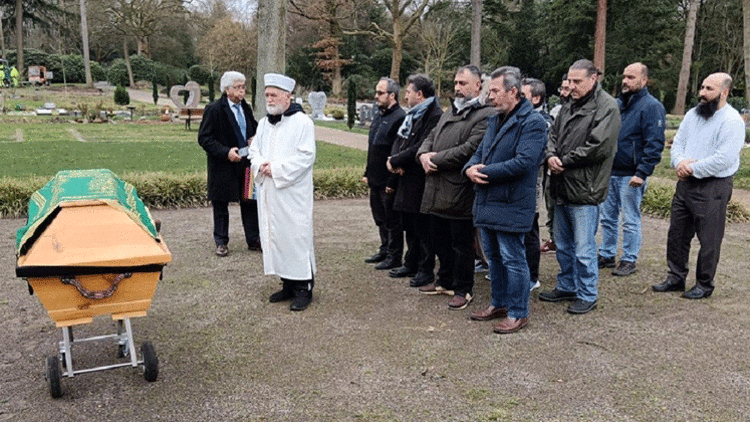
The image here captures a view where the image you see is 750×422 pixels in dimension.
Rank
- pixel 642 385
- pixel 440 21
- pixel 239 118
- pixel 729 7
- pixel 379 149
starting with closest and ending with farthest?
pixel 642 385
pixel 379 149
pixel 239 118
pixel 729 7
pixel 440 21

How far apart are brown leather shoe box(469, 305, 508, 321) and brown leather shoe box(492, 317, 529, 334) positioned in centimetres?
19

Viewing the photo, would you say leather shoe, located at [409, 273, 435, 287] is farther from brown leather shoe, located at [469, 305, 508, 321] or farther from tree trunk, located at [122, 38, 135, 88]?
tree trunk, located at [122, 38, 135, 88]

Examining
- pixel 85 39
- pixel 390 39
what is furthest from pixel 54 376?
pixel 85 39

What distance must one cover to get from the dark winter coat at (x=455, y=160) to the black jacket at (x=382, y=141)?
0.93 metres

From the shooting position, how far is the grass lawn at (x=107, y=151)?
12594 millimetres

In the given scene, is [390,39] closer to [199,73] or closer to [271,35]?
[199,73]

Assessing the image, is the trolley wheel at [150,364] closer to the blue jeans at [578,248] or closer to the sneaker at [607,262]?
the blue jeans at [578,248]

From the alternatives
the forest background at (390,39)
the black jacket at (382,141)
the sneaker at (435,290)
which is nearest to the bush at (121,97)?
the forest background at (390,39)

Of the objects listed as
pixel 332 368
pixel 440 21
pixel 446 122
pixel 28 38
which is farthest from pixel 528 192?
Answer: pixel 28 38

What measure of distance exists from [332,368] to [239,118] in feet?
11.4

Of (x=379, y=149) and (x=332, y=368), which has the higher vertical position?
(x=379, y=149)

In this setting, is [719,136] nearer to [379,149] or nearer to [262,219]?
[379,149]

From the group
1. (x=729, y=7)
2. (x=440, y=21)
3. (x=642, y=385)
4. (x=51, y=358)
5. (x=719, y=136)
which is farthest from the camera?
(x=440, y=21)

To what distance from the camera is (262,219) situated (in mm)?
5215
